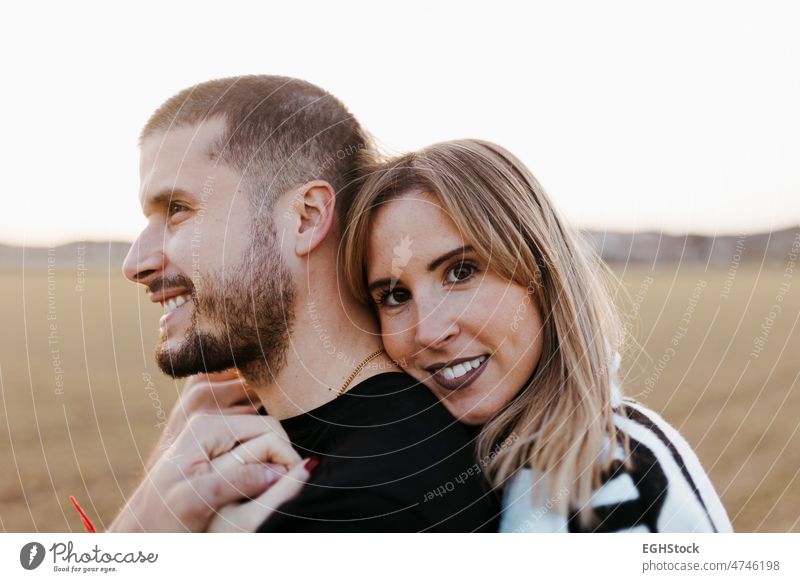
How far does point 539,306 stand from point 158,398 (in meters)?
3.04

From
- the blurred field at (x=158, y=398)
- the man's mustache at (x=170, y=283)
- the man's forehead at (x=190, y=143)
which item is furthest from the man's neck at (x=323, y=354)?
the blurred field at (x=158, y=398)

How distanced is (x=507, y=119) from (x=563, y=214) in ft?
0.94

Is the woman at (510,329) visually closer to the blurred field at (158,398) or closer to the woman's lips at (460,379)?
the woman's lips at (460,379)

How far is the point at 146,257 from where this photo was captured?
1.53 m

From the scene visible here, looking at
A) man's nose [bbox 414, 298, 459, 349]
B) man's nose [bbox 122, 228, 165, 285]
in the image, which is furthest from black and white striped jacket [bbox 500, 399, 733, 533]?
man's nose [bbox 122, 228, 165, 285]

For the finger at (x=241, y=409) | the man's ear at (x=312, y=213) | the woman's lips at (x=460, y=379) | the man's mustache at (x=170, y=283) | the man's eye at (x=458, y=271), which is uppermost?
the man's ear at (x=312, y=213)

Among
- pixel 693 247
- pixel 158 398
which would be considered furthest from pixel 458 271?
pixel 158 398

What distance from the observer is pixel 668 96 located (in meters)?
1.75

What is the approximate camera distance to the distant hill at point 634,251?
5.65 ft

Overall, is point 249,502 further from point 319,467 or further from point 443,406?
point 443,406

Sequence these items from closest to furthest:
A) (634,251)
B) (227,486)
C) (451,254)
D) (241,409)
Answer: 1. (451,254)
2. (227,486)
3. (241,409)
4. (634,251)
